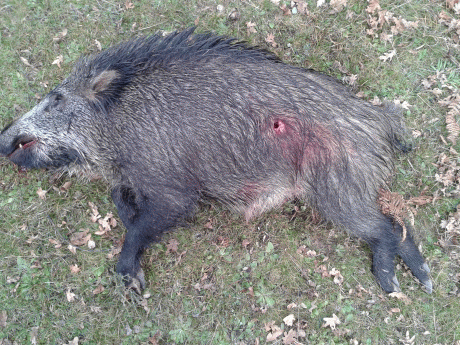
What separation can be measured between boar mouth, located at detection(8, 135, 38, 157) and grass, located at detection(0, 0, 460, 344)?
673mm

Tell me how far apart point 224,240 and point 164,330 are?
130 cm

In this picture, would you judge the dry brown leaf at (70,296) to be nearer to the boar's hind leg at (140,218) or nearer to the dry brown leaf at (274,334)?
the boar's hind leg at (140,218)

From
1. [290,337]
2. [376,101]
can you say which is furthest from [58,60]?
[290,337]

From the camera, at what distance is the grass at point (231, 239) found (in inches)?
181

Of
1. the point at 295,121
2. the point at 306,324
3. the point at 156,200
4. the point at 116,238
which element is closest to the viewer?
the point at 295,121

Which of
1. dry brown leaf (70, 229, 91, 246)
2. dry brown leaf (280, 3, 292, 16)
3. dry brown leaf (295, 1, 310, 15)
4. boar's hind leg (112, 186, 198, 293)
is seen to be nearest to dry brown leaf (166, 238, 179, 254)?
boar's hind leg (112, 186, 198, 293)

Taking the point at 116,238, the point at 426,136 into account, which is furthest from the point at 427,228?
the point at 116,238

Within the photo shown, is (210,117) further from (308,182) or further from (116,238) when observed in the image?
(116,238)

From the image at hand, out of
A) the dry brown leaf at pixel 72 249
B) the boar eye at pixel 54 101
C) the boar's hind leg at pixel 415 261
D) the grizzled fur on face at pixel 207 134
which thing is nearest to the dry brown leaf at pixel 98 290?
the dry brown leaf at pixel 72 249

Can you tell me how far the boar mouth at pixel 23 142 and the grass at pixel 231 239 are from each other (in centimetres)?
67

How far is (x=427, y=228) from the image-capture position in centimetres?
486

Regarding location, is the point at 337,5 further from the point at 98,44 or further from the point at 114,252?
the point at 114,252

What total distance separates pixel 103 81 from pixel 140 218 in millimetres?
1581

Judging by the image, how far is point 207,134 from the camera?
156 inches
